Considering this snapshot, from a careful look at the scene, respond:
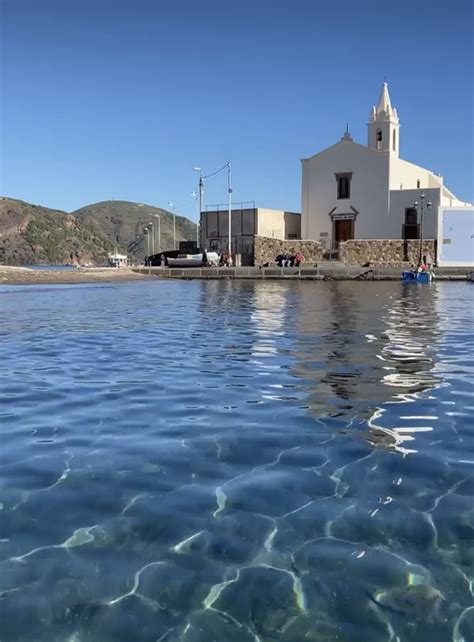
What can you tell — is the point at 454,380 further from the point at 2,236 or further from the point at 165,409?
the point at 2,236

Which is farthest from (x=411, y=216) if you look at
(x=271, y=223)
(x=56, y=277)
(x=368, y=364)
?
(x=368, y=364)

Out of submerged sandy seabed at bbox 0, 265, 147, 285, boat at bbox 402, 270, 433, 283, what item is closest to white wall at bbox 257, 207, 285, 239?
submerged sandy seabed at bbox 0, 265, 147, 285

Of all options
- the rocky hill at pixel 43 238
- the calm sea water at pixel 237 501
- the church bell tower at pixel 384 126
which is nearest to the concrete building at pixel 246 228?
the church bell tower at pixel 384 126

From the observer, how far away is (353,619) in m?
3.58

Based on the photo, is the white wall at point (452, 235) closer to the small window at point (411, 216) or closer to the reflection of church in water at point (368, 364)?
the small window at point (411, 216)

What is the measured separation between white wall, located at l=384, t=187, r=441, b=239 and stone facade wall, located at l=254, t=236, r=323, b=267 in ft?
22.0

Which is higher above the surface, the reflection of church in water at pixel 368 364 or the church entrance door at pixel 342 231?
the church entrance door at pixel 342 231

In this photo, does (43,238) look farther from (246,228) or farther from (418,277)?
(418,277)

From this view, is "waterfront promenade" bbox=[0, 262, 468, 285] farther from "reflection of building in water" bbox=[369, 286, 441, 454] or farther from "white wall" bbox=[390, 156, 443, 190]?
"reflection of building in water" bbox=[369, 286, 441, 454]

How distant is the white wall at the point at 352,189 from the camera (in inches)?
2354

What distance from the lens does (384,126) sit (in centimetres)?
6169

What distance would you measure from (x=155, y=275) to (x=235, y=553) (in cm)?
5337

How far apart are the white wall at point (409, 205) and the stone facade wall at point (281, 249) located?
670 cm

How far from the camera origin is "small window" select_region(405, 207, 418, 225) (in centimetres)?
5794
